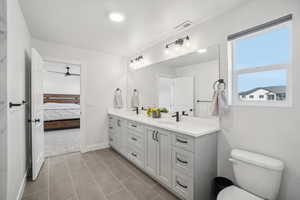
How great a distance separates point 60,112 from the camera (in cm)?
554

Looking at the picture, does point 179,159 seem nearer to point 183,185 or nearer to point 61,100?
point 183,185

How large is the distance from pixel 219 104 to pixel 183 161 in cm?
85

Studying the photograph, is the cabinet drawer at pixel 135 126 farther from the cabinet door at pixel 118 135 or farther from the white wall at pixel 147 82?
the white wall at pixel 147 82

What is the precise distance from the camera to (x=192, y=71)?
2.18 m

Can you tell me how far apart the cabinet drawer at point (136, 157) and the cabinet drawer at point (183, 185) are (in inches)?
27.1

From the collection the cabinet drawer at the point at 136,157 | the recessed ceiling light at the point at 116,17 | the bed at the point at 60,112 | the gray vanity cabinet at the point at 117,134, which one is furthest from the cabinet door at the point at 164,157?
the bed at the point at 60,112

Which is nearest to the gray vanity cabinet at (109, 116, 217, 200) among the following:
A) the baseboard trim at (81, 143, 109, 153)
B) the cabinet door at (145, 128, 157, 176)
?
the cabinet door at (145, 128, 157, 176)

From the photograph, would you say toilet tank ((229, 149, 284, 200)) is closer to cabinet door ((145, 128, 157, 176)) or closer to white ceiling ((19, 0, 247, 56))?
cabinet door ((145, 128, 157, 176))

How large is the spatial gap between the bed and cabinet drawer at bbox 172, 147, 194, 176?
5.31 m

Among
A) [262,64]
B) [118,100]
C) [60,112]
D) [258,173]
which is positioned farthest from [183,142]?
[60,112]

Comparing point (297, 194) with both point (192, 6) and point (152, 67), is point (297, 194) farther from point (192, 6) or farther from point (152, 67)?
point (152, 67)

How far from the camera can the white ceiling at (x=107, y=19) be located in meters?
1.69

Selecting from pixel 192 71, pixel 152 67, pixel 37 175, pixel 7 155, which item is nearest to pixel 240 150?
pixel 192 71

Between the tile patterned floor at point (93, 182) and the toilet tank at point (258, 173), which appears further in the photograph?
the tile patterned floor at point (93, 182)
